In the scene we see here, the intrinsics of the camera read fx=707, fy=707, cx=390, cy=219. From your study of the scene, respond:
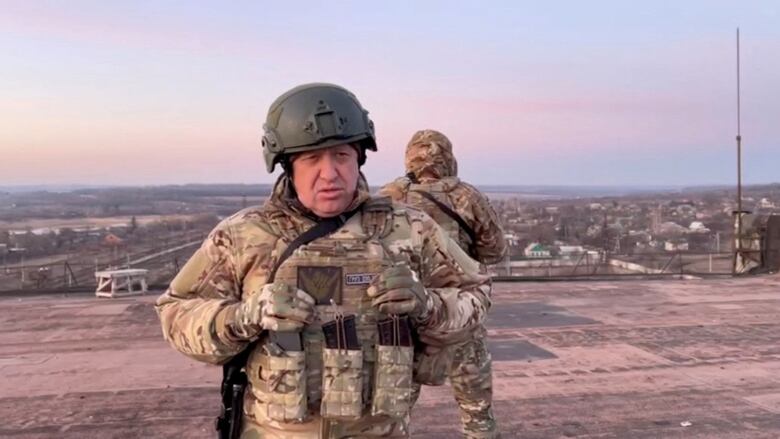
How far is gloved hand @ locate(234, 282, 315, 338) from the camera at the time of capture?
2035mm

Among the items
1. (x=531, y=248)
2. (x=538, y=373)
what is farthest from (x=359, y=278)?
(x=531, y=248)

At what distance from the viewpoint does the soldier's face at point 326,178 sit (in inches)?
90.0

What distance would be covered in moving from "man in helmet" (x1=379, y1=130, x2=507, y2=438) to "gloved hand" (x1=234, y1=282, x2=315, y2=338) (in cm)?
216

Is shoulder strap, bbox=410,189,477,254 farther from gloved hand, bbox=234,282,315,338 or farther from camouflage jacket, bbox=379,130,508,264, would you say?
gloved hand, bbox=234,282,315,338

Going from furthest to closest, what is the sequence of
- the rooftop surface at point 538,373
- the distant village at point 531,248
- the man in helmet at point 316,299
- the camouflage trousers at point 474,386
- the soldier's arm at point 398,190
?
1. the distant village at point 531,248
2. the rooftop surface at point 538,373
3. the soldier's arm at point 398,190
4. the camouflage trousers at point 474,386
5. the man in helmet at point 316,299

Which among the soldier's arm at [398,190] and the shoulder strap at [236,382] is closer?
the shoulder strap at [236,382]

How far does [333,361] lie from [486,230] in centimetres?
254

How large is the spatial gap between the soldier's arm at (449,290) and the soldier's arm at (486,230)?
191 centimetres

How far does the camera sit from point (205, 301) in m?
2.27

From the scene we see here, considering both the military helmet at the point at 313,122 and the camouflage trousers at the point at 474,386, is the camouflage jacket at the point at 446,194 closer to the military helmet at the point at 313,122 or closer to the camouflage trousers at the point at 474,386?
the camouflage trousers at the point at 474,386

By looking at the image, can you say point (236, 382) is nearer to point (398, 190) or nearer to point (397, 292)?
point (397, 292)

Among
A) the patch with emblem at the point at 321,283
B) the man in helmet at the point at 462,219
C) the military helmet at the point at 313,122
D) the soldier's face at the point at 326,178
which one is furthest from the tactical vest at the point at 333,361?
the man in helmet at the point at 462,219

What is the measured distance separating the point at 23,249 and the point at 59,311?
14.9 meters

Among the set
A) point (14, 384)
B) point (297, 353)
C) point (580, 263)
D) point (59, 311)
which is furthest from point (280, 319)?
point (580, 263)
